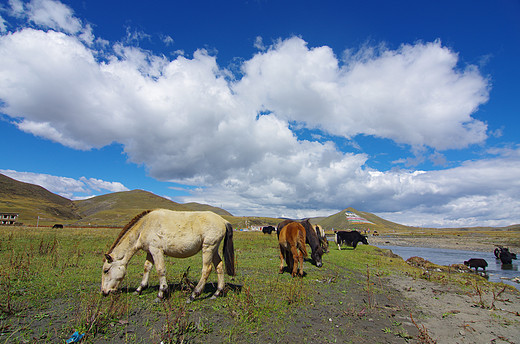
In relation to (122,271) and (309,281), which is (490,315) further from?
(122,271)

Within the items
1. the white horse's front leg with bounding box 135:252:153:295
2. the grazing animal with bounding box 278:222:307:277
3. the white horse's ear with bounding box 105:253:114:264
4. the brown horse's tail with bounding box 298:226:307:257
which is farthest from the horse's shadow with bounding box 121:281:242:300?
the brown horse's tail with bounding box 298:226:307:257

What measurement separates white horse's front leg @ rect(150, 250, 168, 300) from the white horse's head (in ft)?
3.59

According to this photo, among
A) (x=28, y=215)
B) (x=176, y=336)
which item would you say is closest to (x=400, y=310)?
(x=176, y=336)

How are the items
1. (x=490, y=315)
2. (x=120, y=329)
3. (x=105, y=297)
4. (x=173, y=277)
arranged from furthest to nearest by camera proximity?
(x=173, y=277)
(x=490, y=315)
(x=105, y=297)
(x=120, y=329)

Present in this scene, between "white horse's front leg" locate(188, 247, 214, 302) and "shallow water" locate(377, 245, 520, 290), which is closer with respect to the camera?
"white horse's front leg" locate(188, 247, 214, 302)

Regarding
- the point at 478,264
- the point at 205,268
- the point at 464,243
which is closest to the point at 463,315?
the point at 205,268

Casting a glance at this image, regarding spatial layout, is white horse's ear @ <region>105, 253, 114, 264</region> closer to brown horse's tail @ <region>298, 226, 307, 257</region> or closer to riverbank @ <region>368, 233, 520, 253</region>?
brown horse's tail @ <region>298, 226, 307, 257</region>

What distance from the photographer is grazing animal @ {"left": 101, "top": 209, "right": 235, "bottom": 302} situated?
7.18 m

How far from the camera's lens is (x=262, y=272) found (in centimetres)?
1168

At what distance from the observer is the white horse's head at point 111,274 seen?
7.09m

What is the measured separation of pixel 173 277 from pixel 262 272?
410cm

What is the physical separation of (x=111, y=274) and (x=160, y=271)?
1.52 m

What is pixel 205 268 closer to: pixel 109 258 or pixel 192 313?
pixel 192 313

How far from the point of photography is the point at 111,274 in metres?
7.18
